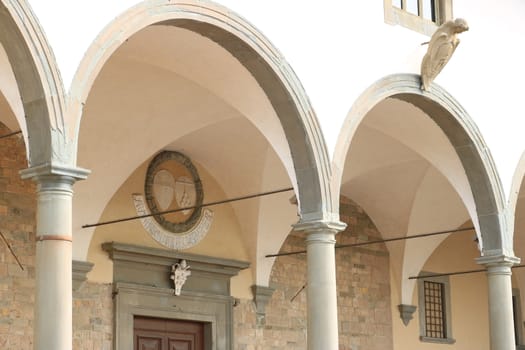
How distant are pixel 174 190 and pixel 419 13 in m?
3.72

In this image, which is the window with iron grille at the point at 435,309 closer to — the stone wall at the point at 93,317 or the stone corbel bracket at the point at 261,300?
the stone corbel bracket at the point at 261,300

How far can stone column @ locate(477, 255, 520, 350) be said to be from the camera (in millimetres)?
14180

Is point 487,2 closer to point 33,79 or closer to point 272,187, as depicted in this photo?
point 272,187

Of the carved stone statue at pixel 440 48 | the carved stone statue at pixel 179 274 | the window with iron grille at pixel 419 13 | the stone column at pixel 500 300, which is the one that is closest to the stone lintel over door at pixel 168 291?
the carved stone statue at pixel 179 274

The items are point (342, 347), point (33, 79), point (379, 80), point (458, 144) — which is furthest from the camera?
point (342, 347)

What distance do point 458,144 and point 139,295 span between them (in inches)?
167

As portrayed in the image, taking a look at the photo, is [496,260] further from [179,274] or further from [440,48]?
[179,274]

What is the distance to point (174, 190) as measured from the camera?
1470 cm

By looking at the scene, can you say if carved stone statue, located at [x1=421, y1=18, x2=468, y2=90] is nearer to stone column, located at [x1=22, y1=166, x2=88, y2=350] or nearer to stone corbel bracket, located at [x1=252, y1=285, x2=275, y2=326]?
stone corbel bracket, located at [x1=252, y1=285, x2=275, y2=326]

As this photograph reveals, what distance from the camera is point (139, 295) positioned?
1410cm

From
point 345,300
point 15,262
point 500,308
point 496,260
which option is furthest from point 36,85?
point 345,300

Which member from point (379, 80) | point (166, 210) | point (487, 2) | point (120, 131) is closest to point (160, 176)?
point (166, 210)

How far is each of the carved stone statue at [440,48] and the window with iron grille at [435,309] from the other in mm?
5869

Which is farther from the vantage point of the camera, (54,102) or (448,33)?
(448,33)
